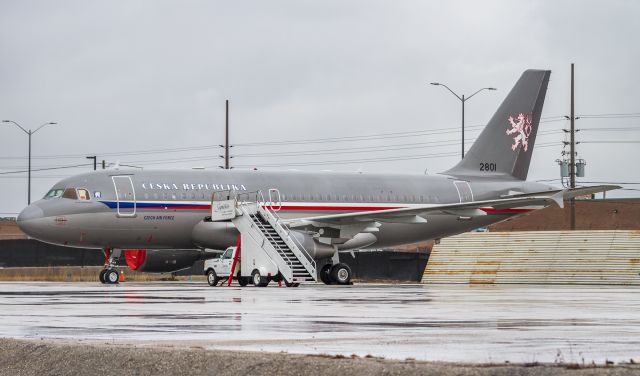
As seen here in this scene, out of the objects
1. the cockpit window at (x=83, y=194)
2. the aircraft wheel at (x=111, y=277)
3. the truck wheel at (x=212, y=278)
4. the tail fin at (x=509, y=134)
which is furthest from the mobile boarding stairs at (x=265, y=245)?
the tail fin at (x=509, y=134)

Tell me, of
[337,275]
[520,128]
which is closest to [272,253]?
[337,275]

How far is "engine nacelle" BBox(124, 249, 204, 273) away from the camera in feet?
152

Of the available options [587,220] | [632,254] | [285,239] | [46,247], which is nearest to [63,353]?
[285,239]

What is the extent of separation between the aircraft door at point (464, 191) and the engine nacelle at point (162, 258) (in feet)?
34.8

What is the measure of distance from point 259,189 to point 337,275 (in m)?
4.91

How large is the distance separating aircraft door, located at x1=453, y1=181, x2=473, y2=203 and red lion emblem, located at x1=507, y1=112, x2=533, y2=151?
10.9 ft

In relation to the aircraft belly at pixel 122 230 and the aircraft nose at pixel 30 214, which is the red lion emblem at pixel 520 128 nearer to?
the aircraft belly at pixel 122 230

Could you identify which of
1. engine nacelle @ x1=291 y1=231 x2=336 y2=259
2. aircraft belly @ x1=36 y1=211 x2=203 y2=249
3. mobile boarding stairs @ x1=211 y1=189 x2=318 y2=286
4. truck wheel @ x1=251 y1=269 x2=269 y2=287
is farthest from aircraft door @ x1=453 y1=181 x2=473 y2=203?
truck wheel @ x1=251 y1=269 x2=269 y2=287

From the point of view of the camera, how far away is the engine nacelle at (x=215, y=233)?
142ft

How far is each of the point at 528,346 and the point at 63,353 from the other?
4.55 meters

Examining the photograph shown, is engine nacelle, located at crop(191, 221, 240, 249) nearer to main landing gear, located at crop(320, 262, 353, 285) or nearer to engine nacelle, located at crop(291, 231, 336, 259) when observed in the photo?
engine nacelle, located at crop(291, 231, 336, 259)

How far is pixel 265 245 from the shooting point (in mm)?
38906

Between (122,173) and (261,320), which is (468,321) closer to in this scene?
(261,320)

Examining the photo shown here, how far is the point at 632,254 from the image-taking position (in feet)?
144
